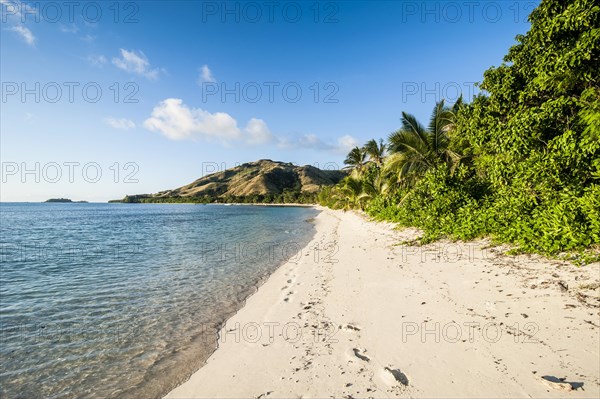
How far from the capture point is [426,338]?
4.27 m

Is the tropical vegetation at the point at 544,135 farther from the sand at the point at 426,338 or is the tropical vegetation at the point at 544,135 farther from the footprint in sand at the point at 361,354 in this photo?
the footprint in sand at the point at 361,354

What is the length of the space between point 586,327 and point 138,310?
337 inches

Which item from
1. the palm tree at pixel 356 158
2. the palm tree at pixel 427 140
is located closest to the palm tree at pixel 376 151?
the palm tree at pixel 356 158

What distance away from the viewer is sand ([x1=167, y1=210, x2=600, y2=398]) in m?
3.25

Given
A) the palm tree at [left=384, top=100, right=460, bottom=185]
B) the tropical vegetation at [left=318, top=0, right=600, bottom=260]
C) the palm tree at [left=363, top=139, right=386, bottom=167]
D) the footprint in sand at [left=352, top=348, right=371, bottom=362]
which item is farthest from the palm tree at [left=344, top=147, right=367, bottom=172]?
the footprint in sand at [left=352, top=348, right=371, bottom=362]

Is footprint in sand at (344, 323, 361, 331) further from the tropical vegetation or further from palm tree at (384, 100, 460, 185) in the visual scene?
palm tree at (384, 100, 460, 185)

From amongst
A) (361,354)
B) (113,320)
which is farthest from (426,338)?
(113,320)

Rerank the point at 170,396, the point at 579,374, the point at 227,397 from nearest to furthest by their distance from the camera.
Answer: the point at 579,374
the point at 227,397
the point at 170,396

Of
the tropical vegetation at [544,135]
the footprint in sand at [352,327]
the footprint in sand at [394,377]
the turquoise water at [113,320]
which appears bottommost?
the turquoise water at [113,320]

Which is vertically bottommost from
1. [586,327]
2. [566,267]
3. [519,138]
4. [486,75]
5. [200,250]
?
[200,250]

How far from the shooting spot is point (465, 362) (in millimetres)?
3590

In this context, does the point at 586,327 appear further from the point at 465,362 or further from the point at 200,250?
the point at 200,250

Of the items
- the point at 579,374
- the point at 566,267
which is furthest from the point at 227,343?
the point at 566,267

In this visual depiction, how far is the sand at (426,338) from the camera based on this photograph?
325cm
